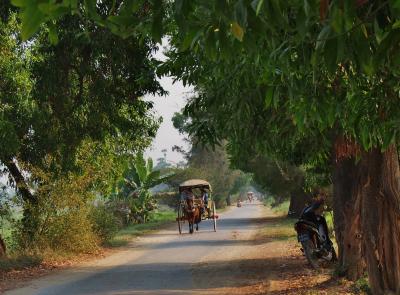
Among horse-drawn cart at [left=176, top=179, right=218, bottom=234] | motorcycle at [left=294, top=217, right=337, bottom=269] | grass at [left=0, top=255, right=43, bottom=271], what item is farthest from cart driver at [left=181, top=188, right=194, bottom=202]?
motorcycle at [left=294, top=217, right=337, bottom=269]

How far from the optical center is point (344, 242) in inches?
448

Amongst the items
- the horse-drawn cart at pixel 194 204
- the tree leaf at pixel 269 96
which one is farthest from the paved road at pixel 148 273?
the tree leaf at pixel 269 96

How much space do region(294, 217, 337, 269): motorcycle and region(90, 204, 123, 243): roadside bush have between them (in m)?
9.88

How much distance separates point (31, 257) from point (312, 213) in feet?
25.5

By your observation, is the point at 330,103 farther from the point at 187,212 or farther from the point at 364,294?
the point at 187,212

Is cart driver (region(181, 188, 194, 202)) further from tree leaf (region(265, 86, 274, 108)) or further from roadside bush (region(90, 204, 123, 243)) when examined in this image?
tree leaf (region(265, 86, 274, 108))

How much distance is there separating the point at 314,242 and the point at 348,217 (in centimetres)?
227

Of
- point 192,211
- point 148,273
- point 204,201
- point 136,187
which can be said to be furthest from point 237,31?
point 136,187

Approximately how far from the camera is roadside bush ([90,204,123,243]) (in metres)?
21.5

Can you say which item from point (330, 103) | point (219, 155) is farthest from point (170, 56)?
point (219, 155)

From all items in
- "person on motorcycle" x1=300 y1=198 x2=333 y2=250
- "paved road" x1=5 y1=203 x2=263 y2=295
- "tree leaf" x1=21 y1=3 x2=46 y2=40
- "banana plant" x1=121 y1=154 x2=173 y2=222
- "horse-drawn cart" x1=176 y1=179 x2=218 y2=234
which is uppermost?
"banana plant" x1=121 y1=154 x2=173 y2=222

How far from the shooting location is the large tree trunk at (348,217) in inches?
437

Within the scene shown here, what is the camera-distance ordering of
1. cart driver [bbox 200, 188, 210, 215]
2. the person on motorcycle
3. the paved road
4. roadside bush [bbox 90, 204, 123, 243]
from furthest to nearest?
1. cart driver [bbox 200, 188, 210, 215]
2. roadside bush [bbox 90, 204, 123, 243]
3. the person on motorcycle
4. the paved road

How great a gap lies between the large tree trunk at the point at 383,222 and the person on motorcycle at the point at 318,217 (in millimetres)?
4723
